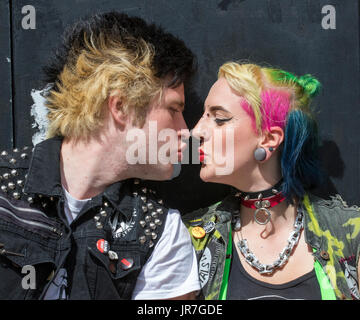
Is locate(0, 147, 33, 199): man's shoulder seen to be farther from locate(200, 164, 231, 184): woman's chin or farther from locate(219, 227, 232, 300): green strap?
locate(219, 227, 232, 300): green strap

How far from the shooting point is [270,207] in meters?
2.64

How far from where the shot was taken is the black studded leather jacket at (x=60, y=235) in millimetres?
2309

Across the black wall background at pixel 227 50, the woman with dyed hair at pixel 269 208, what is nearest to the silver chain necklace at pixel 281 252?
the woman with dyed hair at pixel 269 208

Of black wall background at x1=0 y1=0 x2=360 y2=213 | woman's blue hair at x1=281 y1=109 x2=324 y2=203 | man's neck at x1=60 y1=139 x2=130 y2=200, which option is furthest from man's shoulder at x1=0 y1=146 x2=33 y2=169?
woman's blue hair at x1=281 y1=109 x2=324 y2=203

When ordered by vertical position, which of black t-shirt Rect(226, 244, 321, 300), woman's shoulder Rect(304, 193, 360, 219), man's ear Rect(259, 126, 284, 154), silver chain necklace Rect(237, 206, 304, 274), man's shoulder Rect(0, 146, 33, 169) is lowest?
black t-shirt Rect(226, 244, 321, 300)

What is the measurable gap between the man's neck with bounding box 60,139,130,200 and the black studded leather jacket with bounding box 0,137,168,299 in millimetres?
59

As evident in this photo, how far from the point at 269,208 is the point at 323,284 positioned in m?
0.50

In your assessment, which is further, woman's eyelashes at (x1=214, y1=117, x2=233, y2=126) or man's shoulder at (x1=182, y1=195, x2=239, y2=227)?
man's shoulder at (x1=182, y1=195, x2=239, y2=227)

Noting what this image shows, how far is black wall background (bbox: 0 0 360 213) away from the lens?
3.07m

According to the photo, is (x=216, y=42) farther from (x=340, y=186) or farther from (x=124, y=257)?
(x=124, y=257)

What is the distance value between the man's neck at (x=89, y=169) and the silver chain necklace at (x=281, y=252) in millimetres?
805

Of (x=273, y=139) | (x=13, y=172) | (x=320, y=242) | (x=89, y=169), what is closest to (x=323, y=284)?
(x=320, y=242)

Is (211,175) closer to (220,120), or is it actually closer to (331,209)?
(220,120)

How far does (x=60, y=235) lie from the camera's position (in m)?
2.41
